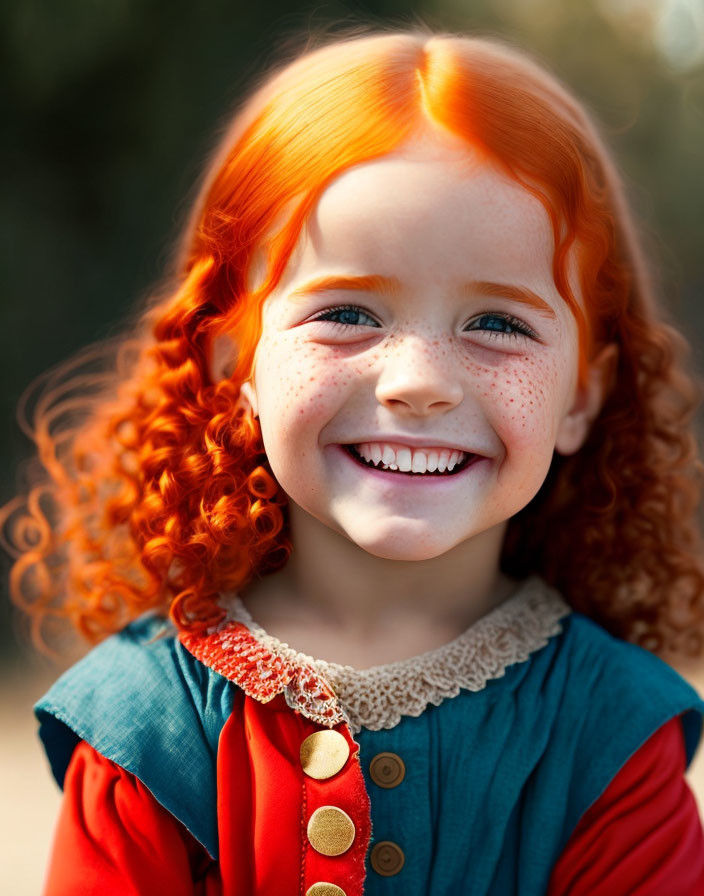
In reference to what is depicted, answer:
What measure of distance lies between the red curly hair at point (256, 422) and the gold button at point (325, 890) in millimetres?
347

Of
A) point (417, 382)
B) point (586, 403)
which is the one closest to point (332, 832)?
point (417, 382)

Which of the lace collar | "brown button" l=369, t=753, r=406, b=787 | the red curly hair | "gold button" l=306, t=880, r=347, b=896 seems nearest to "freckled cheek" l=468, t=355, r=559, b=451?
the red curly hair

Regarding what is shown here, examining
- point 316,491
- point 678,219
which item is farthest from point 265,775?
point 678,219

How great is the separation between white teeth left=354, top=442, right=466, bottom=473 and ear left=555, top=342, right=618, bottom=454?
227mm

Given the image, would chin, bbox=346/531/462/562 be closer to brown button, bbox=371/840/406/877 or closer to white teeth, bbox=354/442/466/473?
white teeth, bbox=354/442/466/473

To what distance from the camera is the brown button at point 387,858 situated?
1218mm

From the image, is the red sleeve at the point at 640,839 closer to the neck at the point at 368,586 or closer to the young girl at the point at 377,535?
the young girl at the point at 377,535

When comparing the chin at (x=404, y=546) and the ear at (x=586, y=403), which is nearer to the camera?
the chin at (x=404, y=546)

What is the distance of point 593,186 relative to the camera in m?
1.28

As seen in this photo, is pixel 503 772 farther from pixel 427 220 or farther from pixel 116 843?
pixel 427 220

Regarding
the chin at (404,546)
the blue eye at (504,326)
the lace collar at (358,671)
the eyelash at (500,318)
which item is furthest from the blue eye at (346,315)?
the lace collar at (358,671)

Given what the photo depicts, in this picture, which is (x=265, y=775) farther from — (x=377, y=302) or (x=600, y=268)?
(x=600, y=268)

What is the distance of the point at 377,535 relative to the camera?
117cm

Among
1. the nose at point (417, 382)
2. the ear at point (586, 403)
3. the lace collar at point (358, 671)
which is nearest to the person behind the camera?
the nose at point (417, 382)
